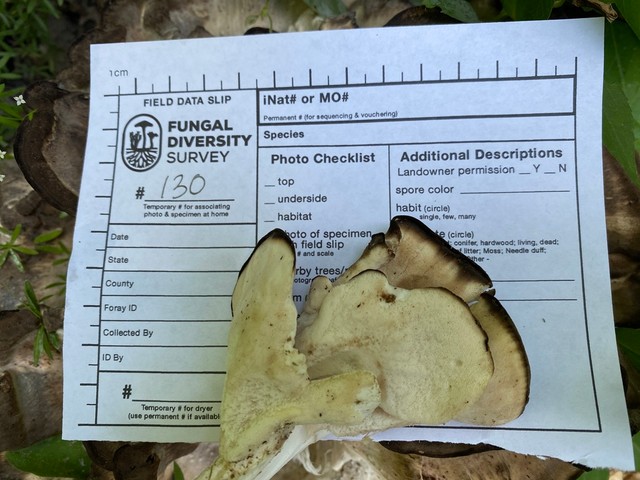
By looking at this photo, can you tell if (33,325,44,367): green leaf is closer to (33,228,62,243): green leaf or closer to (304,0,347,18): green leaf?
(33,228,62,243): green leaf

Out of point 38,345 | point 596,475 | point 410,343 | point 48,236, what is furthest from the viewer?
point 48,236

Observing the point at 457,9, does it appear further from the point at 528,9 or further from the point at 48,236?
the point at 48,236

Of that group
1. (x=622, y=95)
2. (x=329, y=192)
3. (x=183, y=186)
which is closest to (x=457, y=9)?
(x=622, y=95)

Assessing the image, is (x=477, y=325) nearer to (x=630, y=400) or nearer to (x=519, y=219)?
(x=519, y=219)

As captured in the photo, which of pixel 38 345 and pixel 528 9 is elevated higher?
pixel 528 9

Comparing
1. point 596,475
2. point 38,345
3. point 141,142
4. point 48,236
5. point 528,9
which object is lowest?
point 596,475

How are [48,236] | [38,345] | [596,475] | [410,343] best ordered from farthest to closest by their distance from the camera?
[48,236] → [38,345] → [596,475] → [410,343]
